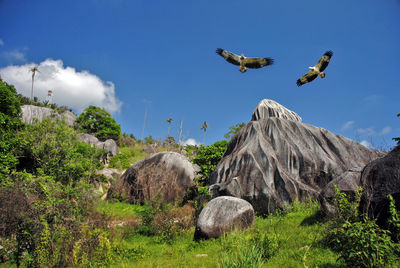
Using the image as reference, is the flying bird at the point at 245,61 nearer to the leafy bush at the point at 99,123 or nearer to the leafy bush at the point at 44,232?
the leafy bush at the point at 44,232

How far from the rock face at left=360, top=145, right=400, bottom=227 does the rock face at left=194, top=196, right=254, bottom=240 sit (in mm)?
4044

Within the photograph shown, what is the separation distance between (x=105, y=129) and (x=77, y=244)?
41.4 metres

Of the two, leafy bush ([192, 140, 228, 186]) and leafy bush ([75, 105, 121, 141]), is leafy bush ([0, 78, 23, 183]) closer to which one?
leafy bush ([192, 140, 228, 186])

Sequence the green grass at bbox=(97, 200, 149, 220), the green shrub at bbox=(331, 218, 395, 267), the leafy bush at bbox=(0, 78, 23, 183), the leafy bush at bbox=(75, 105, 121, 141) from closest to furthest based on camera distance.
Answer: the green shrub at bbox=(331, 218, 395, 267)
the green grass at bbox=(97, 200, 149, 220)
the leafy bush at bbox=(0, 78, 23, 183)
the leafy bush at bbox=(75, 105, 121, 141)

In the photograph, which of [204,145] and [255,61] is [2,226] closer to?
[255,61]

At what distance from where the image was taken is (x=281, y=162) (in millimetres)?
13406

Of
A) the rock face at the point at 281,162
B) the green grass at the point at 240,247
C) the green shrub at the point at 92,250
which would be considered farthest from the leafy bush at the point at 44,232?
the rock face at the point at 281,162

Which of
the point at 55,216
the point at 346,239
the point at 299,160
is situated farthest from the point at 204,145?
the point at 346,239

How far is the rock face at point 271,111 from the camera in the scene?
1731 centimetres

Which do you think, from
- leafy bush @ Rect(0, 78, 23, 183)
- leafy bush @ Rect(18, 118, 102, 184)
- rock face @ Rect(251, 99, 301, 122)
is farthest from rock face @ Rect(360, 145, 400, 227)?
leafy bush @ Rect(0, 78, 23, 183)

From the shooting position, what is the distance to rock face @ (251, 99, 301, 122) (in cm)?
1731

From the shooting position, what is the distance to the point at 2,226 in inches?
286

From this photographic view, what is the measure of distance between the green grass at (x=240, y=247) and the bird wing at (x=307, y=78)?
19.0 ft

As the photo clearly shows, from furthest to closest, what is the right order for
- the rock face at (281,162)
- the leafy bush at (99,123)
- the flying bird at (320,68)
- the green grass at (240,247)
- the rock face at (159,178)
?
the leafy bush at (99,123), the rock face at (159,178), the rock face at (281,162), the flying bird at (320,68), the green grass at (240,247)
